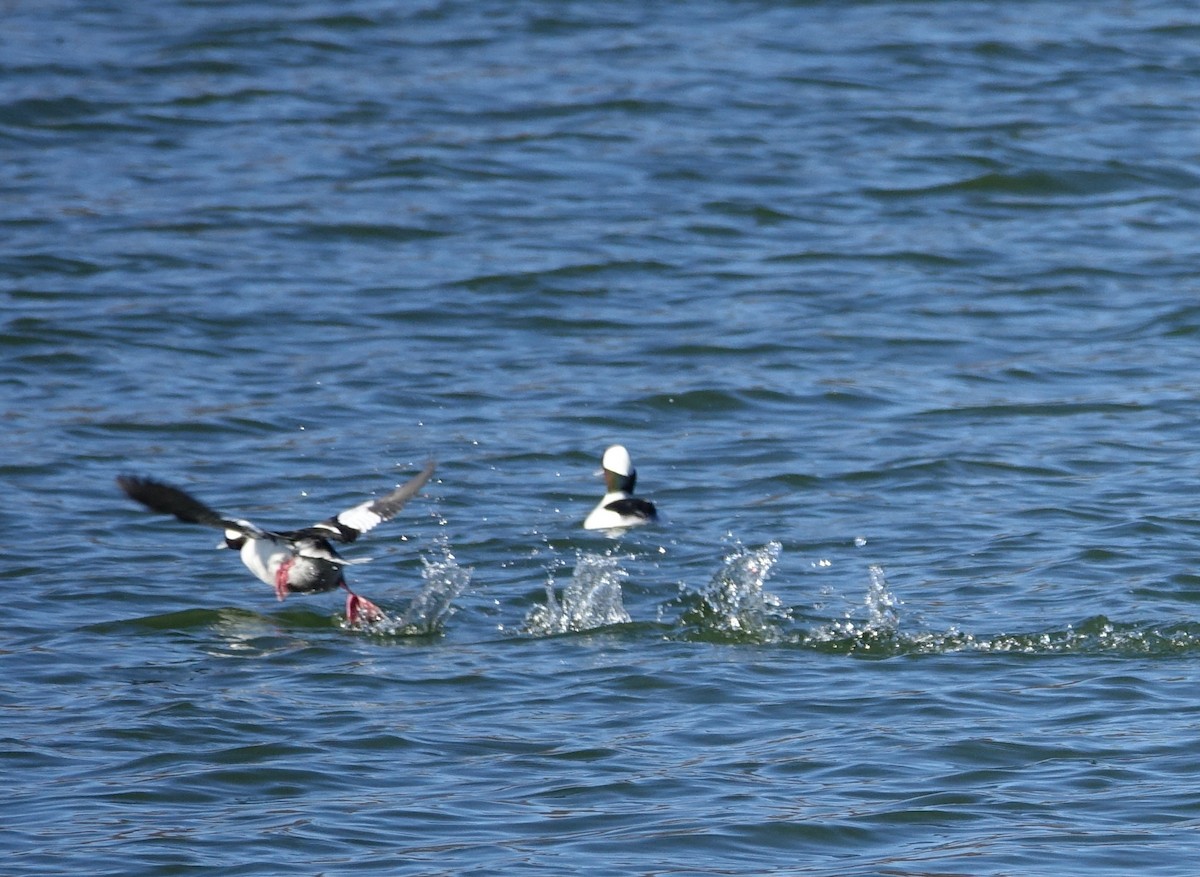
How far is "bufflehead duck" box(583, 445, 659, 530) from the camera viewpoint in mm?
10250

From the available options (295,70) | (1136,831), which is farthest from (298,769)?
(295,70)

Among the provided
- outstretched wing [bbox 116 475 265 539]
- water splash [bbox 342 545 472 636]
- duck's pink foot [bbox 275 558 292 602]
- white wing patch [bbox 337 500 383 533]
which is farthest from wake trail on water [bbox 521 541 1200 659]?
outstretched wing [bbox 116 475 265 539]

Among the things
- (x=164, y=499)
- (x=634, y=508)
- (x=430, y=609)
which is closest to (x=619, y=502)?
(x=634, y=508)

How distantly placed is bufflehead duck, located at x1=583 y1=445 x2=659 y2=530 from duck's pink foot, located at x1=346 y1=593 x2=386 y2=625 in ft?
5.87

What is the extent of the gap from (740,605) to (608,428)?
3756mm

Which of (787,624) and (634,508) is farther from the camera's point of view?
(634,508)

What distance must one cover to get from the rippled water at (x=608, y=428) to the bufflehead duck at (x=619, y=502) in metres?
0.15

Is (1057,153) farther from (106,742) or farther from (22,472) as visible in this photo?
(106,742)

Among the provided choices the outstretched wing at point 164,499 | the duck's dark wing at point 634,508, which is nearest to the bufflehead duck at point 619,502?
the duck's dark wing at point 634,508

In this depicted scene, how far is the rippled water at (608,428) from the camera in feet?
22.1

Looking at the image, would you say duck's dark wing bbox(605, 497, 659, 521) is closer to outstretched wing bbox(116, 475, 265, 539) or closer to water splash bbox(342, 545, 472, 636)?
water splash bbox(342, 545, 472, 636)

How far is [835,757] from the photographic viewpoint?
6.95 metres

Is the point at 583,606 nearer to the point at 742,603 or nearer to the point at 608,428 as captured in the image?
the point at 742,603

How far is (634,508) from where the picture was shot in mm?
10234
